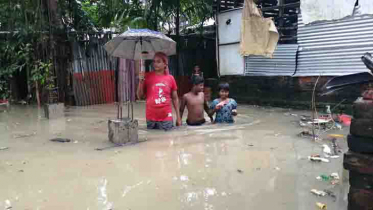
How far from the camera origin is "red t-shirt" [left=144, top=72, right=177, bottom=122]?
6281 millimetres

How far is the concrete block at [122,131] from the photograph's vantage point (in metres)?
5.34

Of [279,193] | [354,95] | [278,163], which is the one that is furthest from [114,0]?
[279,193]

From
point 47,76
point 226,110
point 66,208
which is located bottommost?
point 66,208

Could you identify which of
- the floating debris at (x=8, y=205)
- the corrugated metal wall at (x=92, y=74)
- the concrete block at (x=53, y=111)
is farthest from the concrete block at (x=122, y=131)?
the corrugated metal wall at (x=92, y=74)

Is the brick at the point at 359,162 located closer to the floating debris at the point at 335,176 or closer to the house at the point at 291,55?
the floating debris at the point at 335,176

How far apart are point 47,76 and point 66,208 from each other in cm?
681

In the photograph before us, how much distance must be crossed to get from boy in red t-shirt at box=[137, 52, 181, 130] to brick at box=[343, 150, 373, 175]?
410 cm

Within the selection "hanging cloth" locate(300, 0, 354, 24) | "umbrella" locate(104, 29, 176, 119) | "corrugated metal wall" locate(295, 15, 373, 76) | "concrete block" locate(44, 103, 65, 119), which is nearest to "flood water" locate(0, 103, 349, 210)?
"umbrella" locate(104, 29, 176, 119)

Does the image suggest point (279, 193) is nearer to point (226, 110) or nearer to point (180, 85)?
point (226, 110)

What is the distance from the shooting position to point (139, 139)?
228 inches

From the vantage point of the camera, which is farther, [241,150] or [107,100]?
[107,100]

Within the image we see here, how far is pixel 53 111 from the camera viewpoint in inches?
329

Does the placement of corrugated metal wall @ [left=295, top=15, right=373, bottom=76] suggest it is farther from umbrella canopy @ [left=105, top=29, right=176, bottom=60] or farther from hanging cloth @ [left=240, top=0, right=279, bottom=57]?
umbrella canopy @ [left=105, top=29, right=176, bottom=60]

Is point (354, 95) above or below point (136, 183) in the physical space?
above
